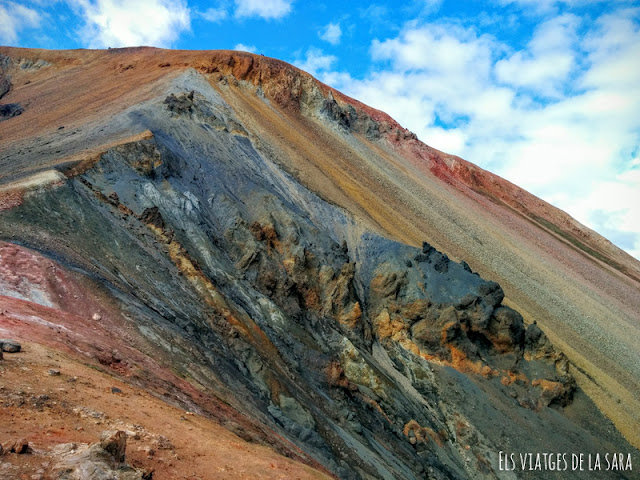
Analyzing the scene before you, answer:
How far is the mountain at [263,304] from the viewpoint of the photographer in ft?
27.5

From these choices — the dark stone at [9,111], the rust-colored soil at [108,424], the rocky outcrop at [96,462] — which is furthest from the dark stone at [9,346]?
the dark stone at [9,111]

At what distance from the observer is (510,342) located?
24719 millimetres

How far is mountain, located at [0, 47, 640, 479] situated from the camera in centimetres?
839

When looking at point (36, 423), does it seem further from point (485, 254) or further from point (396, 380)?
point (485, 254)

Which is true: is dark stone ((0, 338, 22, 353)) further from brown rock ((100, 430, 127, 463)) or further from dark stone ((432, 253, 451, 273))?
dark stone ((432, 253, 451, 273))

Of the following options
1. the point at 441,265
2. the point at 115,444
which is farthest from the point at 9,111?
the point at 115,444

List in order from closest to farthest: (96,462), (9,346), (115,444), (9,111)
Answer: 1. (96,462)
2. (115,444)
3. (9,346)
4. (9,111)

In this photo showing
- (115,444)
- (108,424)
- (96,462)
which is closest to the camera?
(96,462)

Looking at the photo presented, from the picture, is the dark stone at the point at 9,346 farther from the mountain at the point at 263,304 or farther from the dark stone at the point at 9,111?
the dark stone at the point at 9,111

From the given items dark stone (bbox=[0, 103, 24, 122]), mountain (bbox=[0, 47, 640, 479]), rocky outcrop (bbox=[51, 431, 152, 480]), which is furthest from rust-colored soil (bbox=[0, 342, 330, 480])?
dark stone (bbox=[0, 103, 24, 122])

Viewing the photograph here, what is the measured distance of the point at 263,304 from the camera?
19.4 meters

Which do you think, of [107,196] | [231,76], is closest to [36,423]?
[107,196]

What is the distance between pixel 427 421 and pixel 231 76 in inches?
1371

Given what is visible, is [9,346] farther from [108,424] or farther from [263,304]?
[263,304]
